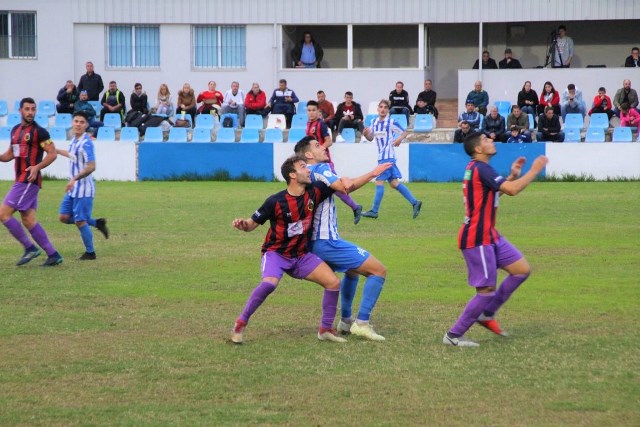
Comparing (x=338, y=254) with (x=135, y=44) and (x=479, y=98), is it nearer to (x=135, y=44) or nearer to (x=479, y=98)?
(x=479, y=98)

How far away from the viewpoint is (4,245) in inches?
616

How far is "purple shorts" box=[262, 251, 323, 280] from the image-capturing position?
8852mm

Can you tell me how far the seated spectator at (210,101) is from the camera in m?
31.1

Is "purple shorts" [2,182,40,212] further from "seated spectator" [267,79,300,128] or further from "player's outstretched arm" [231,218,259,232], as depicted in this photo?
"seated spectator" [267,79,300,128]

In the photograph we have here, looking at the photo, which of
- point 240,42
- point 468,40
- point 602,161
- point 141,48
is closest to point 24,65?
point 141,48

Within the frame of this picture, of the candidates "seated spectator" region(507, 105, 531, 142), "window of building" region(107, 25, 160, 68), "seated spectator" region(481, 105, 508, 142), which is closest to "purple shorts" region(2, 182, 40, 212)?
"seated spectator" region(481, 105, 508, 142)

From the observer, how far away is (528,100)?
96.0 feet

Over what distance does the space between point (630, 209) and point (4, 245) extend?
1104cm

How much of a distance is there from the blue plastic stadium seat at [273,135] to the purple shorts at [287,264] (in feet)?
64.9

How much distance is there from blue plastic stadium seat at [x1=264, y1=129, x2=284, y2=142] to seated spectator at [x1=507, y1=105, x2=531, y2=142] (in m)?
5.98

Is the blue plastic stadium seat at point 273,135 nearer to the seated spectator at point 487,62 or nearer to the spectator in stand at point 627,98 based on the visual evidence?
the seated spectator at point 487,62

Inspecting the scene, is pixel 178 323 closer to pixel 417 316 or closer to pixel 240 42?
pixel 417 316

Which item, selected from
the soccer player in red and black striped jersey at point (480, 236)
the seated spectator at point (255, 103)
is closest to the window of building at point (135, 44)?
the seated spectator at point (255, 103)

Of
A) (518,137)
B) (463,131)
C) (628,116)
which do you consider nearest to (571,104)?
(628,116)
